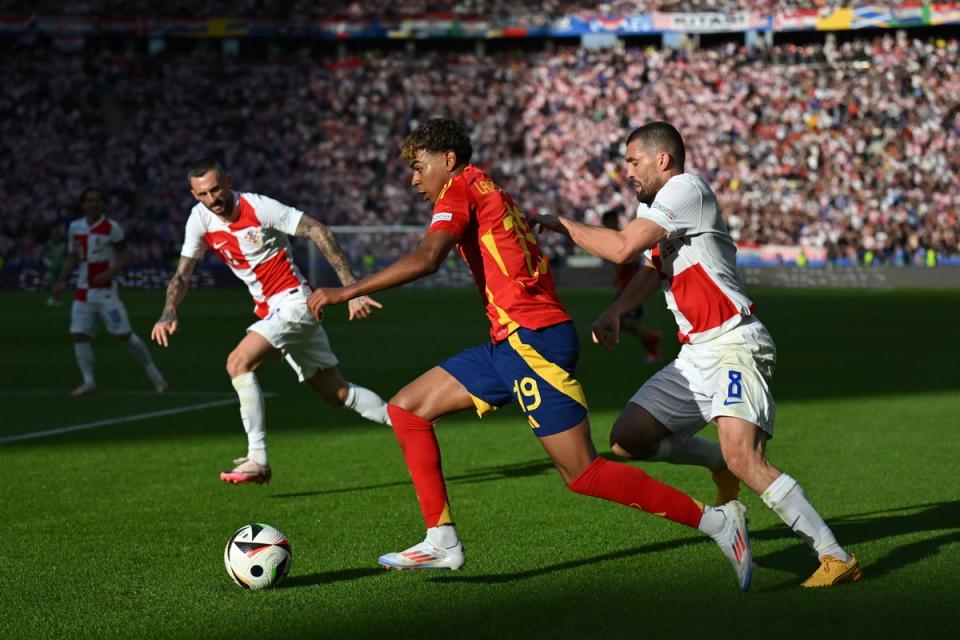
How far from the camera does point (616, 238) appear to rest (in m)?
5.82

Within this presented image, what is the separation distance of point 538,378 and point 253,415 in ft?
12.6

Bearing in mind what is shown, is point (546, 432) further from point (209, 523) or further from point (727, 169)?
point (727, 169)

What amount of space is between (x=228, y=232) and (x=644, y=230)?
4.66 meters

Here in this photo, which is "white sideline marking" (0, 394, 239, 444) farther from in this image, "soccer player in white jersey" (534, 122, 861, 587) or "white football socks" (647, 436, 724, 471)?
"soccer player in white jersey" (534, 122, 861, 587)

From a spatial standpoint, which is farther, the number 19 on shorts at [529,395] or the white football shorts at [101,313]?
the white football shorts at [101,313]

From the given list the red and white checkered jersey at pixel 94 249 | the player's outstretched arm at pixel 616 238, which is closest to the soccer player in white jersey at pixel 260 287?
the player's outstretched arm at pixel 616 238

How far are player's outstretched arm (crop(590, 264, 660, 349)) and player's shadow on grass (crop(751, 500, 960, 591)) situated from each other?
1.34m

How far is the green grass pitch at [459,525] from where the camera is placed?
18.4ft

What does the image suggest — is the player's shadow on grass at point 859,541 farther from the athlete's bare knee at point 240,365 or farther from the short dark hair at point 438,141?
the athlete's bare knee at point 240,365

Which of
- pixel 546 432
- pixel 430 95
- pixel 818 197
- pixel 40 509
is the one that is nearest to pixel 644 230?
pixel 546 432

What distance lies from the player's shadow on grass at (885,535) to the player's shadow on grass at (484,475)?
2.60 m

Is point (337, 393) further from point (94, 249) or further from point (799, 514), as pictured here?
point (94, 249)

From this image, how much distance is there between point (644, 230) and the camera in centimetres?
585

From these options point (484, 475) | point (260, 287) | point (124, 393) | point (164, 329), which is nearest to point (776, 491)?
A: point (484, 475)
